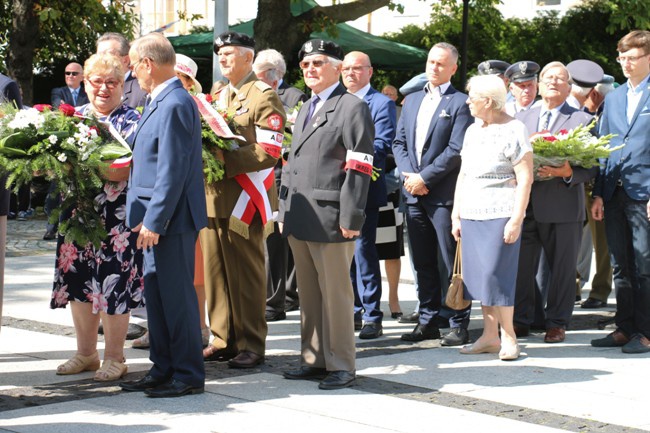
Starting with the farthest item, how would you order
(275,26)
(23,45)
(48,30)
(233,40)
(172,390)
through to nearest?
1. (48,30)
2. (23,45)
3. (275,26)
4. (233,40)
5. (172,390)

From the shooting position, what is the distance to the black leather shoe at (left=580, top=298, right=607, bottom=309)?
1070 cm

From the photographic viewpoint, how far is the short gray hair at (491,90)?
7.83 m

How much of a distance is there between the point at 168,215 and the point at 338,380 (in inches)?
57.7

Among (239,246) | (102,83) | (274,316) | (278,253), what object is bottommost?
(274,316)

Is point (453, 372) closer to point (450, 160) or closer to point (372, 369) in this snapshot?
point (372, 369)

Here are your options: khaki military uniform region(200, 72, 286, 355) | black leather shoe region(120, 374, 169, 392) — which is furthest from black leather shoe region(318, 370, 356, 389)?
black leather shoe region(120, 374, 169, 392)

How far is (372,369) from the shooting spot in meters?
7.56

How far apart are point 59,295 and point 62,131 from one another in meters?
1.16

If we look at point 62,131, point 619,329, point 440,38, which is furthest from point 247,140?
point 440,38

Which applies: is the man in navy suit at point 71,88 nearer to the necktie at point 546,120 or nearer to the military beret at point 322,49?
the necktie at point 546,120

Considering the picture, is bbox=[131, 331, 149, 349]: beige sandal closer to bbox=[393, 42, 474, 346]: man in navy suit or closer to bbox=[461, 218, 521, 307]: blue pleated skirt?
bbox=[393, 42, 474, 346]: man in navy suit

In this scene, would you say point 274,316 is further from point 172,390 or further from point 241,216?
point 172,390

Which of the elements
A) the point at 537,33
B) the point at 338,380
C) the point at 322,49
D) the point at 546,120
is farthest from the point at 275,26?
the point at 338,380

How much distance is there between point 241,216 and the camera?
24.9 feet
